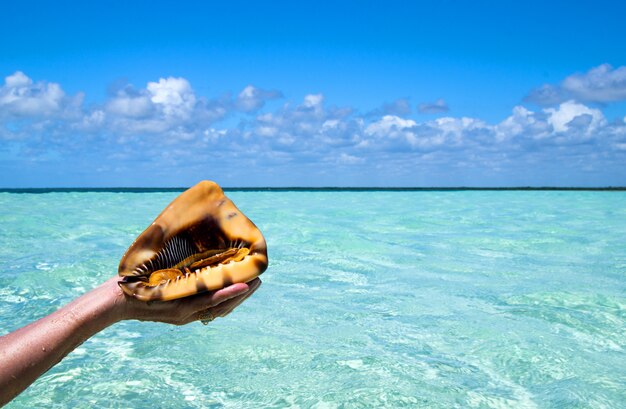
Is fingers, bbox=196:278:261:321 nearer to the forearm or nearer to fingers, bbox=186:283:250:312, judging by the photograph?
fingers, bbox=186:283:250:312

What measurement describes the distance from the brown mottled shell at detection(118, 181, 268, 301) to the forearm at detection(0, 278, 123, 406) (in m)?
Result: 0.07

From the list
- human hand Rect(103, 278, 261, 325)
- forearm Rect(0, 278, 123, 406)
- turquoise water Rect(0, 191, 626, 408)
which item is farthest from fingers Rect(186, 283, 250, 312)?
turquoise water Rect(0, 191, 626, 408)

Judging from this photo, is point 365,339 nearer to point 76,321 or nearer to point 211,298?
point 211,298

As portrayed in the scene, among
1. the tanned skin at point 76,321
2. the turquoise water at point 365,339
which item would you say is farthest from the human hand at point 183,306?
the turquoise water at point 365,339

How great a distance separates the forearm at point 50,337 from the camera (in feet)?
3.98

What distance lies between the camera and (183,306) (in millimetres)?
1335

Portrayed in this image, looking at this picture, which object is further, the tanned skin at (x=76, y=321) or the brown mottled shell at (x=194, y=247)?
the brown mottled shell at (x=194, y=247)

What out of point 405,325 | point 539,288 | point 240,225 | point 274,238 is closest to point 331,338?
point 405,325

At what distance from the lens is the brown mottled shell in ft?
4.33

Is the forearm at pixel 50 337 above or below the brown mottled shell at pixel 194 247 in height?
below

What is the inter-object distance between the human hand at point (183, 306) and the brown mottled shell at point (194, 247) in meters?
0.02

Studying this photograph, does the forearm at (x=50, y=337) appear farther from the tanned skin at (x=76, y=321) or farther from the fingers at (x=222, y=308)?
the fingers at (x=222, y=308)

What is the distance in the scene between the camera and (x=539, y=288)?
516 cm

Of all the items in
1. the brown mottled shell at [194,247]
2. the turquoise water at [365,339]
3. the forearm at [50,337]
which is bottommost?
the turquoise water at [365,339]
